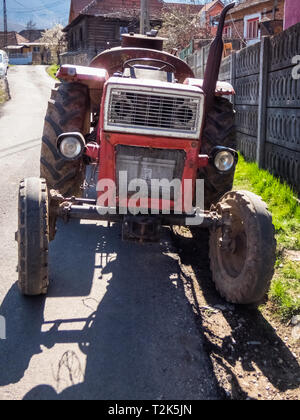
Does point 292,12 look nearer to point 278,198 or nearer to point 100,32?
point 278,198

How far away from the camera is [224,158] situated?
13.5ft

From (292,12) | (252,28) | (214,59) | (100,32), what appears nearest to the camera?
(214,59)

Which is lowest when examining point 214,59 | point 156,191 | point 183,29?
point 156,191

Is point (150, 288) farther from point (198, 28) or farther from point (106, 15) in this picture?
point (106, 15)

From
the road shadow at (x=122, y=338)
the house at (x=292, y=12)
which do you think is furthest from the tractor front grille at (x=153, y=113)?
the house at (x=292, y=12)

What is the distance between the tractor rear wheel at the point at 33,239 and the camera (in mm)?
3455

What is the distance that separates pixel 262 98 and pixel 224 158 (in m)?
3.42

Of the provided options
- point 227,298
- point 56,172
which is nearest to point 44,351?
point 227,298

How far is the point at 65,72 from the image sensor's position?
4.76 meters

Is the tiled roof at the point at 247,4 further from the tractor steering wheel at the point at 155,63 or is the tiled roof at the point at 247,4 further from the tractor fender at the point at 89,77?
the tractor fender at the point at 89,77

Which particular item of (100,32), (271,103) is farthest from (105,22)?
(271,103)

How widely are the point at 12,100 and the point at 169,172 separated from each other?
19578 mm

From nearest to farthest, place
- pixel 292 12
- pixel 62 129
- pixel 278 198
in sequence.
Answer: pixel 62 129, pixel 278 198, pixel 292 12

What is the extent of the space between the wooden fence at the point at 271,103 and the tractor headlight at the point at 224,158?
1.97 meters
